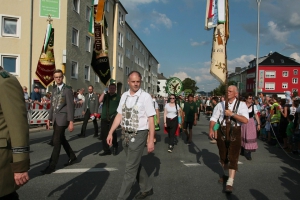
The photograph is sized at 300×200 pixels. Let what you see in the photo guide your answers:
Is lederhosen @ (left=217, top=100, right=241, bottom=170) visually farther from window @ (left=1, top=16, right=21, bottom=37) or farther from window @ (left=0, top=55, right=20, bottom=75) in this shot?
window @ (left=1, top=16, right=21, bottom=37)

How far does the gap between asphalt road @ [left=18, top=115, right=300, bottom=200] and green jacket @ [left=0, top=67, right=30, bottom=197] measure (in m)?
2.32

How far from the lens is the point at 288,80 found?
80562mm

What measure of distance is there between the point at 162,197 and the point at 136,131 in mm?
1240

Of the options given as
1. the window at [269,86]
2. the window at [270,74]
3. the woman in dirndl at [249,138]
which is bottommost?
the woman in dirndl at [249,138]

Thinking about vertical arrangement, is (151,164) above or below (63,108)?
below

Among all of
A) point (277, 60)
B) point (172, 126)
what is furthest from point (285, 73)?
point (172, 126)

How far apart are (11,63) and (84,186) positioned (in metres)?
20.7

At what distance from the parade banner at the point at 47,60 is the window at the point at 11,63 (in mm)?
5969

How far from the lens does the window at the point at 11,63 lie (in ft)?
73.9

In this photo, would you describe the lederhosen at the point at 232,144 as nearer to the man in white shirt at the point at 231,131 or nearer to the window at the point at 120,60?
the man in white shirt at the point at 231,131

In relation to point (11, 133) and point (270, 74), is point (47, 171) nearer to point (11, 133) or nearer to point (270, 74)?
point (11, 133)

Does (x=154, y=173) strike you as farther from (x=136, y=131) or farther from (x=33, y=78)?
(x=33, y=78)

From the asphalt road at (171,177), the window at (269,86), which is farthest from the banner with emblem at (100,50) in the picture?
the window at (269,86)

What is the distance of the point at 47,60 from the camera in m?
17.5
